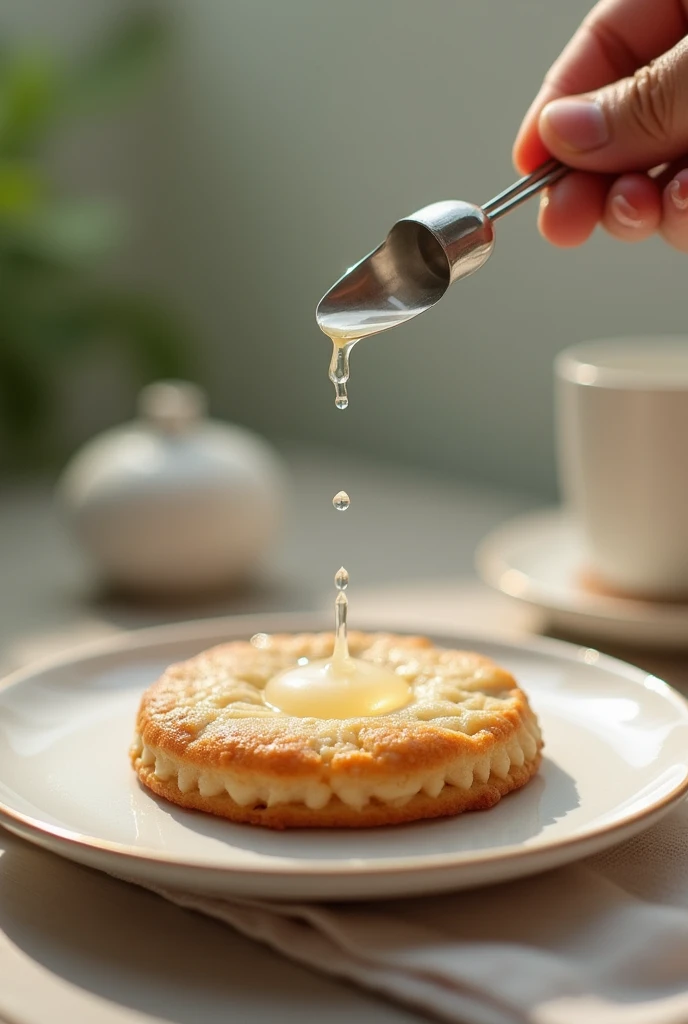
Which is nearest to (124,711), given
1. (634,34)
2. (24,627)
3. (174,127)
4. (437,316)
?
(24,627)

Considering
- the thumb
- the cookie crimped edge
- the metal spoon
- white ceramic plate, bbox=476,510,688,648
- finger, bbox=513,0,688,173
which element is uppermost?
finger, bbox=513,0,688,173

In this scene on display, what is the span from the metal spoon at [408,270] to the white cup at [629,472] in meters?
0.44

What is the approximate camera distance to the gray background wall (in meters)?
2.38

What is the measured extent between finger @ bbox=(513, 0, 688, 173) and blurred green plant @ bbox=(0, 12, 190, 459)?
4.68 feet

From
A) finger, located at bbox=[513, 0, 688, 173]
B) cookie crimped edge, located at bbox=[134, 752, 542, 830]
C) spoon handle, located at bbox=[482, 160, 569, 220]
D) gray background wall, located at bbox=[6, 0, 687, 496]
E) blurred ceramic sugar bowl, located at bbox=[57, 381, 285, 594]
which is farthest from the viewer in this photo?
gray background wall, located at bbox=[6, 0, 687, 496]

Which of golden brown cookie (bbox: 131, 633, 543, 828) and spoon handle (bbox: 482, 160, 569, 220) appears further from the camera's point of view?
spoon handle (bbox: 482, 160, 569, 220)

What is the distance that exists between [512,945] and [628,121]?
82 centimetres

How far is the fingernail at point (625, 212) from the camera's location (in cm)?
128

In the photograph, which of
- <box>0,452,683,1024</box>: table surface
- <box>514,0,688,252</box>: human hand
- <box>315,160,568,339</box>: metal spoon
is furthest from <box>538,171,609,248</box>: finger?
<box>0,452,683,1024</box>: table surface

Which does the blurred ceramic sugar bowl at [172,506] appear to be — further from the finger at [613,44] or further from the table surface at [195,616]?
the finger at [613,44]

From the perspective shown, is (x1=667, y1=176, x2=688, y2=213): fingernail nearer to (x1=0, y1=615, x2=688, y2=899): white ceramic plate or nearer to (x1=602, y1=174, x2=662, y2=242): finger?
(x1=602, y1=174, x2=662, y2=242): finger

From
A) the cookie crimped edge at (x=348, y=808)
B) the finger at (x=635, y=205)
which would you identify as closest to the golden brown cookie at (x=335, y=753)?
the cookie crimped edge at (x=348, y=808)

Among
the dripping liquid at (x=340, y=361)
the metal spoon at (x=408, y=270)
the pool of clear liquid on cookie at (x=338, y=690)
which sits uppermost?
the metal spoon at (x=408, y=270)

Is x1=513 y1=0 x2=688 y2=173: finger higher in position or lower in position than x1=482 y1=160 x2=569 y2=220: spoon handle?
higher
